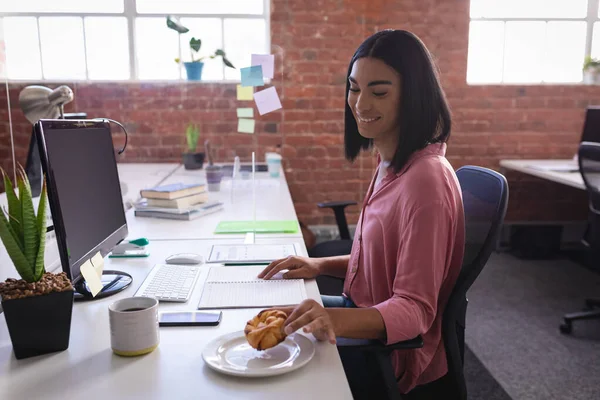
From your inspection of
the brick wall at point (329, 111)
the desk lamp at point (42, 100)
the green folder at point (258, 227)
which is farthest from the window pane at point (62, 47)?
the green folder at point (258, 227)

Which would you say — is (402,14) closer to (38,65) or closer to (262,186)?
(262,186)

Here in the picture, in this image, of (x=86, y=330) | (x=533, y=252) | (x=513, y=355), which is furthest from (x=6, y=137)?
(x=533, y=252)

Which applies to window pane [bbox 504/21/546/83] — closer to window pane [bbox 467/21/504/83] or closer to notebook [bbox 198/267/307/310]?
window pane [bbox 467/21/504/83]

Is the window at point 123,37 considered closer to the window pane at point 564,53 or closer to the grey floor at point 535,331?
the window pane at point 564,53

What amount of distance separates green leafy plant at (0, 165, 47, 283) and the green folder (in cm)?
103

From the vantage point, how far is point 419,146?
138 centimetres

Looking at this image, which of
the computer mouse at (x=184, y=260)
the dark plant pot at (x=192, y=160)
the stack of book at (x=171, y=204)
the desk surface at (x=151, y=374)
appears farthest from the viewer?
the dark plant pot at (x=192, y=160)

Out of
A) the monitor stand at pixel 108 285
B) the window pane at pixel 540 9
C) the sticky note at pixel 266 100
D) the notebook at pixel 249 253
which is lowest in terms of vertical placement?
the notebook at pixel 249 253

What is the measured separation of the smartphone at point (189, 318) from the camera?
1189 mm

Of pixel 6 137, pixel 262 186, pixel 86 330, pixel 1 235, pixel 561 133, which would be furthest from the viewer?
pixel 561 133

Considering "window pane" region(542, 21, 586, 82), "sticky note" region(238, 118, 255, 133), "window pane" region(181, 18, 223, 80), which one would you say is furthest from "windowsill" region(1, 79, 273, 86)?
"window pane" region(542, 21, 586, 82)

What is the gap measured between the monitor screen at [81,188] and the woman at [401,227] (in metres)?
0.46

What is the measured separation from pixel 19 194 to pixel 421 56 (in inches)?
38.5

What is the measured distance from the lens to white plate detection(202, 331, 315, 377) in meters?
0.96
